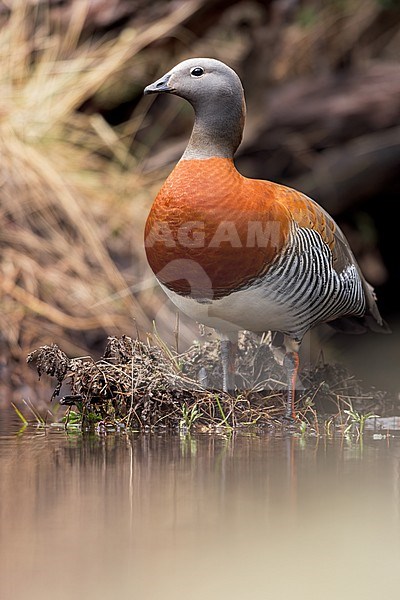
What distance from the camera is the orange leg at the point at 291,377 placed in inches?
123

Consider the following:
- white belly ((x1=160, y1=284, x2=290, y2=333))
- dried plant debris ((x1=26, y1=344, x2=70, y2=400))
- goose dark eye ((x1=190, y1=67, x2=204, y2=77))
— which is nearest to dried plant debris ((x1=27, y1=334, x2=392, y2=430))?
dried plant debris ((x1=26, y1=344, x2=70, y2=400))

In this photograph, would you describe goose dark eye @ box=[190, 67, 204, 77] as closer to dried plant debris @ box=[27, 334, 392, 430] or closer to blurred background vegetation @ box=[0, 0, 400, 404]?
dried plant debris @ box=[27, 334, 392, 430]

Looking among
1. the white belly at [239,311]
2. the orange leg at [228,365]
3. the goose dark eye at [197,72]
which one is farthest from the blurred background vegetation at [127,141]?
the goose dark eye at [197,72]

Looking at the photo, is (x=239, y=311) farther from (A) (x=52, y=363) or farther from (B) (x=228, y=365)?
(A) (x=52, y=363)

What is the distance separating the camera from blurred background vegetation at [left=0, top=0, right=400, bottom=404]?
467 centimetres

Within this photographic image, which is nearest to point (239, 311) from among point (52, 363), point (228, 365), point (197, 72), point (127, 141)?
point (228, 365)

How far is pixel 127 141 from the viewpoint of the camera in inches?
218

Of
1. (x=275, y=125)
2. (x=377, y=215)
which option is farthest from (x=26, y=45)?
(x=377, y=215)

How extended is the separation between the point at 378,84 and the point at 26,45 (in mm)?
2005

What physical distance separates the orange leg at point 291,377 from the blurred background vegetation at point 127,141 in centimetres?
140

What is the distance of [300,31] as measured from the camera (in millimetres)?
6258

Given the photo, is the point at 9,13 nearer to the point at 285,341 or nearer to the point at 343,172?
the point at 343,172

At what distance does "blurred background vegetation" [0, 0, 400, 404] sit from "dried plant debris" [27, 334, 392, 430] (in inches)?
45.0

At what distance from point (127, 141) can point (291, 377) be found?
2.73 meters
